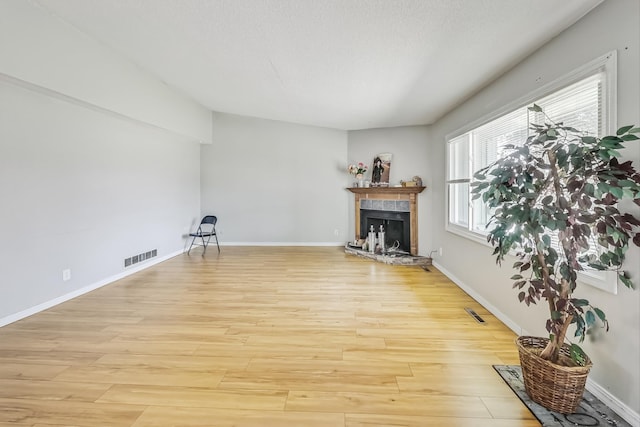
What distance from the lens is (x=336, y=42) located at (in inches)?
98.0

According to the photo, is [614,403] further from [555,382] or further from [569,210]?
[569,210]

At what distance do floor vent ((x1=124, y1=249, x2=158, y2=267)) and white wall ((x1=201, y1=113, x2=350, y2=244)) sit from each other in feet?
5.37

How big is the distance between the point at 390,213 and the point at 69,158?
15.1 ft

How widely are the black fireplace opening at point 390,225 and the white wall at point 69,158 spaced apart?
372cm

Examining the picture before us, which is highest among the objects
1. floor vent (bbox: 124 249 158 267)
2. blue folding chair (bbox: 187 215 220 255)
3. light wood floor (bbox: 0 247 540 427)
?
blue folding chair (bbox: 187 215 220 255)

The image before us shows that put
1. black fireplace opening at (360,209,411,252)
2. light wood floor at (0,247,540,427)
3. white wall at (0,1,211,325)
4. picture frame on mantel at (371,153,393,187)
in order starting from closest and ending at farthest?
light wood floor at (0,247,540,427) < white wall at (0,1,211,325) < black fireplace opening at (360,209,411,252) < picture frame on mantel at (371,153,393,187)

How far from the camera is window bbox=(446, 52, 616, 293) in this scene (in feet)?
5.27

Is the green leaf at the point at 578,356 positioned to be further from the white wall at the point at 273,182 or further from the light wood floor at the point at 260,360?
the white wall at the point at 273,182

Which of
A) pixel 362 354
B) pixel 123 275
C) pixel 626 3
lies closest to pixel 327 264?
pixel 362 354

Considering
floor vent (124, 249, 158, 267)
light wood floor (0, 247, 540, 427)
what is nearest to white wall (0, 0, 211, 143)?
floor vent (124, 249, 158, 267)

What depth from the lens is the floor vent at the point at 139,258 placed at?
4045 millimetres

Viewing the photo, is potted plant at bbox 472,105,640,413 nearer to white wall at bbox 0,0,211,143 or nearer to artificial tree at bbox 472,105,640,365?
artificial tree at bbox 472,105,640,365

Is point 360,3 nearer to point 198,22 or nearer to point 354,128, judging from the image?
point 198,22

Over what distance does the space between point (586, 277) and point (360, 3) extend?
7.45 feet
